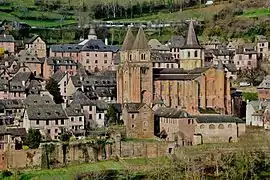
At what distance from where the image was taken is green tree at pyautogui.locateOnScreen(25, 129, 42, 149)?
57.6m

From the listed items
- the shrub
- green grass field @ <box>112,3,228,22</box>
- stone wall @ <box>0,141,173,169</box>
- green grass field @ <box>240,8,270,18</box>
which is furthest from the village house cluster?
green grass field @ <box>112,3,228,22</box>

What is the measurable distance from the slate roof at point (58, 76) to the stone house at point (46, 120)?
1244 cm

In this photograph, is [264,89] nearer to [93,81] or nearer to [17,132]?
[93,81]

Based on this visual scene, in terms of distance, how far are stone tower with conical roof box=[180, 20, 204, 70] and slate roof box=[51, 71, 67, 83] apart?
12238 mm

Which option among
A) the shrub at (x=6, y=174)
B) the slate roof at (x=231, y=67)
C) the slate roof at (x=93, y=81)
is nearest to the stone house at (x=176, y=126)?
the slate roof at (x=93, y=81)

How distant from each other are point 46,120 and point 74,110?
10.7 ft

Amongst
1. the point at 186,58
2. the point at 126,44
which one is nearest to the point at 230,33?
the point at 186,58

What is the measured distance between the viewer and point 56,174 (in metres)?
55.8

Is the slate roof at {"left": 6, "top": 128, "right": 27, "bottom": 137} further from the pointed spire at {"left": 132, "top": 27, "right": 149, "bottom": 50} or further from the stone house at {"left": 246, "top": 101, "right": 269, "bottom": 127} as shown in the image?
the stone house at {"left": 246, "top": 101, "right": 269, "bottom": 127}

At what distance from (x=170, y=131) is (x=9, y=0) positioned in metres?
63.1

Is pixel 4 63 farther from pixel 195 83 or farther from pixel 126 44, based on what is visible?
pixel 195 83

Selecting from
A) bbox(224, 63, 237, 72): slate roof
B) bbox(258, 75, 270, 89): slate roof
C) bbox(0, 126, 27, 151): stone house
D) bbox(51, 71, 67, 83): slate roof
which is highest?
bbox(224, 63, 237, 72): slate roof

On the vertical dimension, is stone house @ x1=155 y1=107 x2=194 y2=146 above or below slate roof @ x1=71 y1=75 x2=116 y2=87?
below

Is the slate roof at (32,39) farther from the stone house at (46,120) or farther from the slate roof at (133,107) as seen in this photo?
the slate roof at (133,107)
